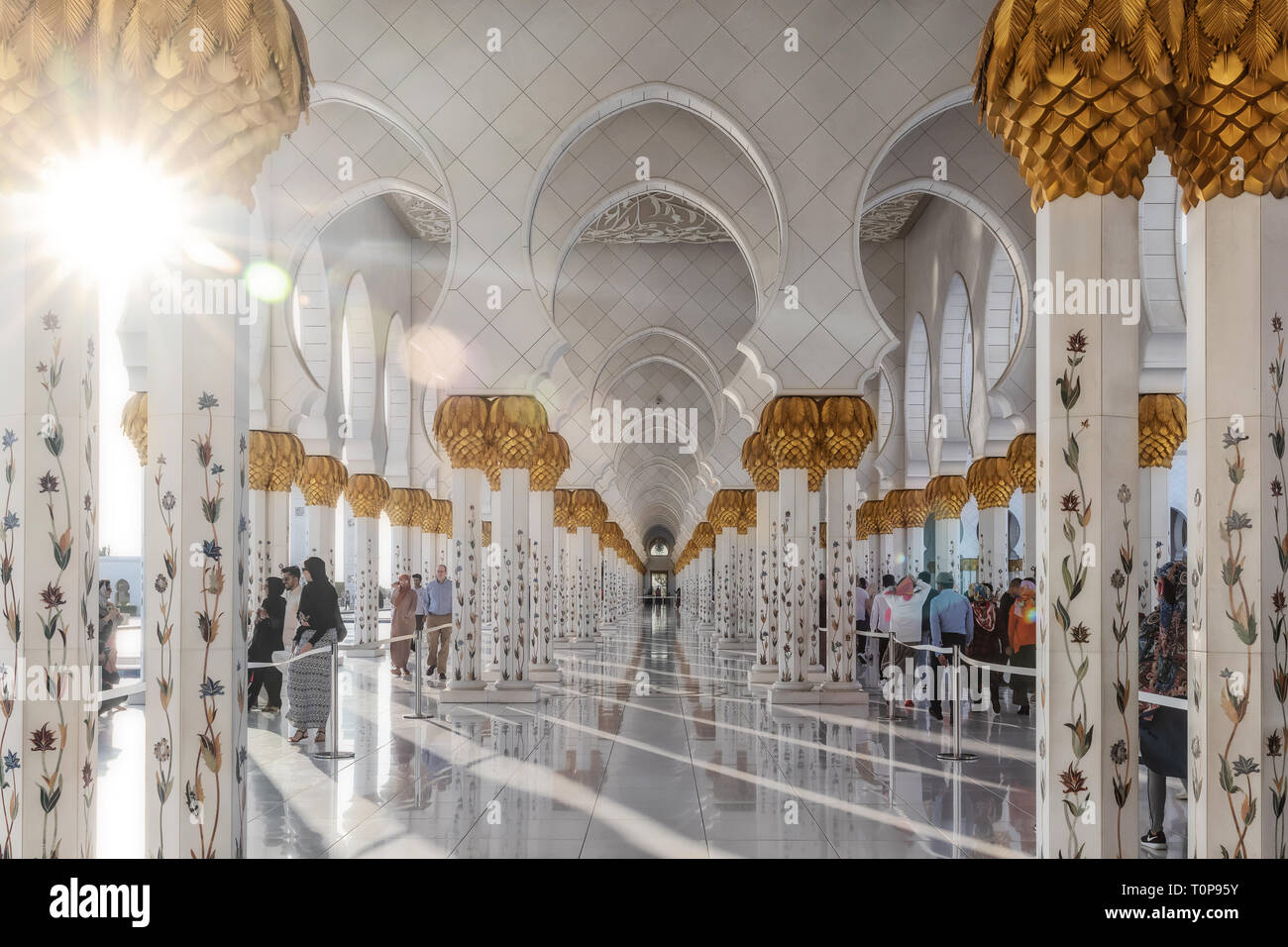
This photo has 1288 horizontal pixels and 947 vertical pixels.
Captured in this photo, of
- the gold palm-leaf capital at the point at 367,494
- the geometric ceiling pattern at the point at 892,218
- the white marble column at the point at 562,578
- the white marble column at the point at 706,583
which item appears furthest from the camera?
the white marble column at the point at 706,583

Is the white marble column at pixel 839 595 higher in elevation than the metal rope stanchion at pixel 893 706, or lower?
higher

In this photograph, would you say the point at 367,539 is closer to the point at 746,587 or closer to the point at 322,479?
the point at 322,479

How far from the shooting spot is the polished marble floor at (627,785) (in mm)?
4445

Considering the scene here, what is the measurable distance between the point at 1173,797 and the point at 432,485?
13.9m

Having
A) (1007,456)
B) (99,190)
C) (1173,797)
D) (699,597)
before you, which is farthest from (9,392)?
(699,597)

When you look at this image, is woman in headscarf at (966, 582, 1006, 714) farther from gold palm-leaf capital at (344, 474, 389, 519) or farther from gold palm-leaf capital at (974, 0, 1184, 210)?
gold palm-leaf capital at (344, 474, 389, 519)

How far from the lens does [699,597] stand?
3105 cm

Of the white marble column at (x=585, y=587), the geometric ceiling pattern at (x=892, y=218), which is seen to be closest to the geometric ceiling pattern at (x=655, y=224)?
the geometric ceiling pattern at (x=892, y=218)

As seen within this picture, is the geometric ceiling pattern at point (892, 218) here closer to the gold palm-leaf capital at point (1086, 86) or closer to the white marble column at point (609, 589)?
the gold palm-leaf capital at point (1086, 86)

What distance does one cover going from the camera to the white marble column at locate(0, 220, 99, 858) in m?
2.94

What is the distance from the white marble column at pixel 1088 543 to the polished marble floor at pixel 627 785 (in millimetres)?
1350

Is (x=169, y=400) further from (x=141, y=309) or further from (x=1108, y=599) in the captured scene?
(x=1108, y=599)

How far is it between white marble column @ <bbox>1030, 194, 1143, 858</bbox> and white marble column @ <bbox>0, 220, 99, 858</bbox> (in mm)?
2638

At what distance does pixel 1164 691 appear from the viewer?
4191mm
